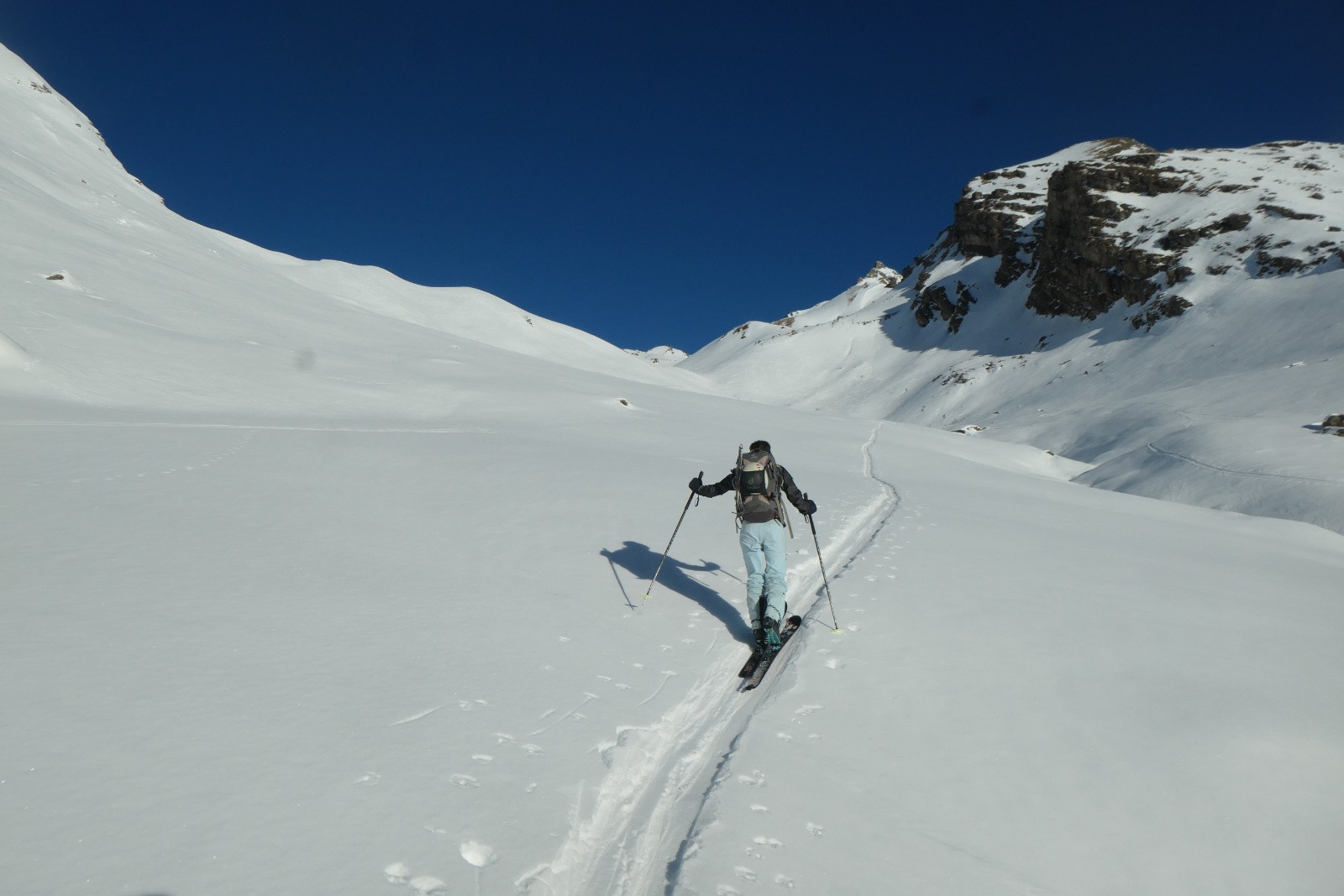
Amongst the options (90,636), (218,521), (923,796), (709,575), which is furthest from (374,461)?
(923,796)

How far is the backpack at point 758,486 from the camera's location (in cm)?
698

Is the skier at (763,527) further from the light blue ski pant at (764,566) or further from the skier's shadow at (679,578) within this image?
the skier's shadow at (679,578)

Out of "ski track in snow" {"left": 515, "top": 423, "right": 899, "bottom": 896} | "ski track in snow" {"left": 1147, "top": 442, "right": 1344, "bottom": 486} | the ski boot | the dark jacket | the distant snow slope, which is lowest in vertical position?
"ski track in snow" {"left": 1147, "top": 442, "right": 1344, "bottom": 486}

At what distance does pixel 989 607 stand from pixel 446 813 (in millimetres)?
5976

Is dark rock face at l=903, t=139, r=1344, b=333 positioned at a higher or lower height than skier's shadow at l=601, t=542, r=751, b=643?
higher

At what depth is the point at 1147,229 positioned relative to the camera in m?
64.8

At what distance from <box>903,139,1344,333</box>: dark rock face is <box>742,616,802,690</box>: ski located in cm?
6055

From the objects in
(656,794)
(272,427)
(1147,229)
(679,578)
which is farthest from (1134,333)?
(656,794)

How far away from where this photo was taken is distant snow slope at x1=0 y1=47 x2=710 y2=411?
15062 millimetres

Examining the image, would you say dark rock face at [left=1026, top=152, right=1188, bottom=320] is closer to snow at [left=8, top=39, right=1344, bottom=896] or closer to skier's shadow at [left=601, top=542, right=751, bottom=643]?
snow at [left=8, top=39, right=1344, bottom=896]

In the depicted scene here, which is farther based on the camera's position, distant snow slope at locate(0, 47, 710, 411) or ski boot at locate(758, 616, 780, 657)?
distant snow slope at locate(0, 47, 710, 411)

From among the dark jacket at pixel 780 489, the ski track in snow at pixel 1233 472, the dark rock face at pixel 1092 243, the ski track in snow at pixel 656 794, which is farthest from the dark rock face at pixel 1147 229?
the ski track in snow at pixel 656 794

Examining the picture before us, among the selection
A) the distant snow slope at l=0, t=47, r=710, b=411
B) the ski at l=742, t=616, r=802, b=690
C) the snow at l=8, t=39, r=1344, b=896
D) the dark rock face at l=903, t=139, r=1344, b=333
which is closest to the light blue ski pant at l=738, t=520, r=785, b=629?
the ski at l=742, t=616, r=802, b=690

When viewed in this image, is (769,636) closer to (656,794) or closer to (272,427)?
(656,794)
